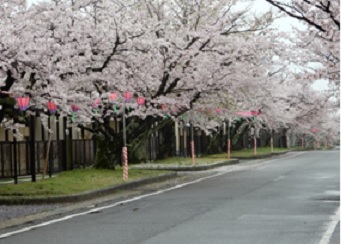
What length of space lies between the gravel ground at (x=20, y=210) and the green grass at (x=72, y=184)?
3.79ft

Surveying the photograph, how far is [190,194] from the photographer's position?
18641mm

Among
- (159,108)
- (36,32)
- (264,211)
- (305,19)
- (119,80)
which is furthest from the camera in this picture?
(159,108)

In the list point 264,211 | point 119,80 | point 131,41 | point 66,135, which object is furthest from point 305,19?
point 66,135

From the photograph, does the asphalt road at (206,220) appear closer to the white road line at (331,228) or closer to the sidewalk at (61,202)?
the white road line at (331,228)

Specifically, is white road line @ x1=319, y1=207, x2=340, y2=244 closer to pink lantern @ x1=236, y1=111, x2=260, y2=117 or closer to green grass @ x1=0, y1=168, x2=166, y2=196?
green grass @ x1=0, y1=168, x2=166, y2=196

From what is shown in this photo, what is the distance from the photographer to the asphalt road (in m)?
10.7

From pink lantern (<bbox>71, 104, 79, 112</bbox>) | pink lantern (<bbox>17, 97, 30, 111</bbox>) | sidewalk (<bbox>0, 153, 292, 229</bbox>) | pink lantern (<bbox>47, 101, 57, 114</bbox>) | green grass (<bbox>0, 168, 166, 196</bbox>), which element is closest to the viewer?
sidewalk (<bbox>0, 153, 292, 229</bbox>)

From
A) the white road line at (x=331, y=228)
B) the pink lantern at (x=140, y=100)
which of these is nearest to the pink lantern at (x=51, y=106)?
the pink lantern at (x=140, y=100)

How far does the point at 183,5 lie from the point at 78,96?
11.0 metres

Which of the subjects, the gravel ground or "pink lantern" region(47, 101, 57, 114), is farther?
"pink lantern" region(47, 101, 57, 114)

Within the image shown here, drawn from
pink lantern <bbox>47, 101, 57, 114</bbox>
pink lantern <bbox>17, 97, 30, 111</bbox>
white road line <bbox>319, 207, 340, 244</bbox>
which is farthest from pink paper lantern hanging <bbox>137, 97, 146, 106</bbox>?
white road line <bbox>319, 207, 340, 244</bbox>

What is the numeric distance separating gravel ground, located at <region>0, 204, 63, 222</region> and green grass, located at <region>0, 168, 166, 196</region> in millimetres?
1156

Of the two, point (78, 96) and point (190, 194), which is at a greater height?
point (78, 96)

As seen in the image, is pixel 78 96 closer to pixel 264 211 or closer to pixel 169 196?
pixel 169 196
